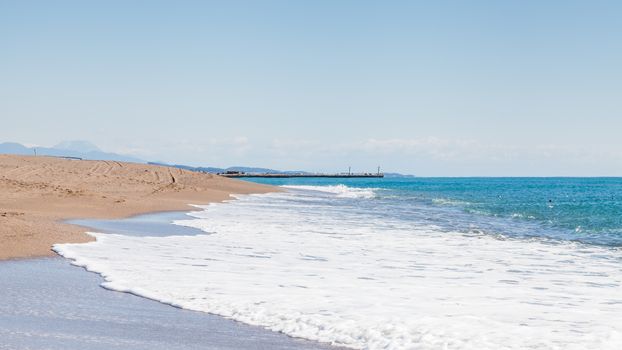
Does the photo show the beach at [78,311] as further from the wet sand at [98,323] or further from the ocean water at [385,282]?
the ocean water at [385,282]

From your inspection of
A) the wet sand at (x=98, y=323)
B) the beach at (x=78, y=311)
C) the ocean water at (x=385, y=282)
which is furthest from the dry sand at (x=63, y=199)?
the wet sand at (x=98, y=323)

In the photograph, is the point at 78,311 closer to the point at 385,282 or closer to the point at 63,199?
the point at 385,282

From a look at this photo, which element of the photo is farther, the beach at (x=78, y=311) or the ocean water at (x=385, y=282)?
the ocean water at (x=385, y=282)

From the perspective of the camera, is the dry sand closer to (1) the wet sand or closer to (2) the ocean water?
(2) the ocean water

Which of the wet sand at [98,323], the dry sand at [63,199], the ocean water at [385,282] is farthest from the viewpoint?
the dry sand at [63,199]

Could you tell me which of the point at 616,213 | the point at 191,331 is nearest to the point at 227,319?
the point at 191,331

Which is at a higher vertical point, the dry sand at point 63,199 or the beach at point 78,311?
the dry sand at point 63,199

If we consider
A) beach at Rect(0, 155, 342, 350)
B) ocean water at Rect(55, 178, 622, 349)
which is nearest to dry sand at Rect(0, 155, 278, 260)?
beach at Rect(0, 155, 342, 350)

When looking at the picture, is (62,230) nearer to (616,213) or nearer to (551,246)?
(551,246)

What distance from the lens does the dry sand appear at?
53.5ft

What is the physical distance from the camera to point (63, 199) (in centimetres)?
2872

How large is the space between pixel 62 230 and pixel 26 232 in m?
1.74

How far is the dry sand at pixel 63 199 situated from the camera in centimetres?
1630

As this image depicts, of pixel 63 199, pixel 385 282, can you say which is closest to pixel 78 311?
pixel 385 282
